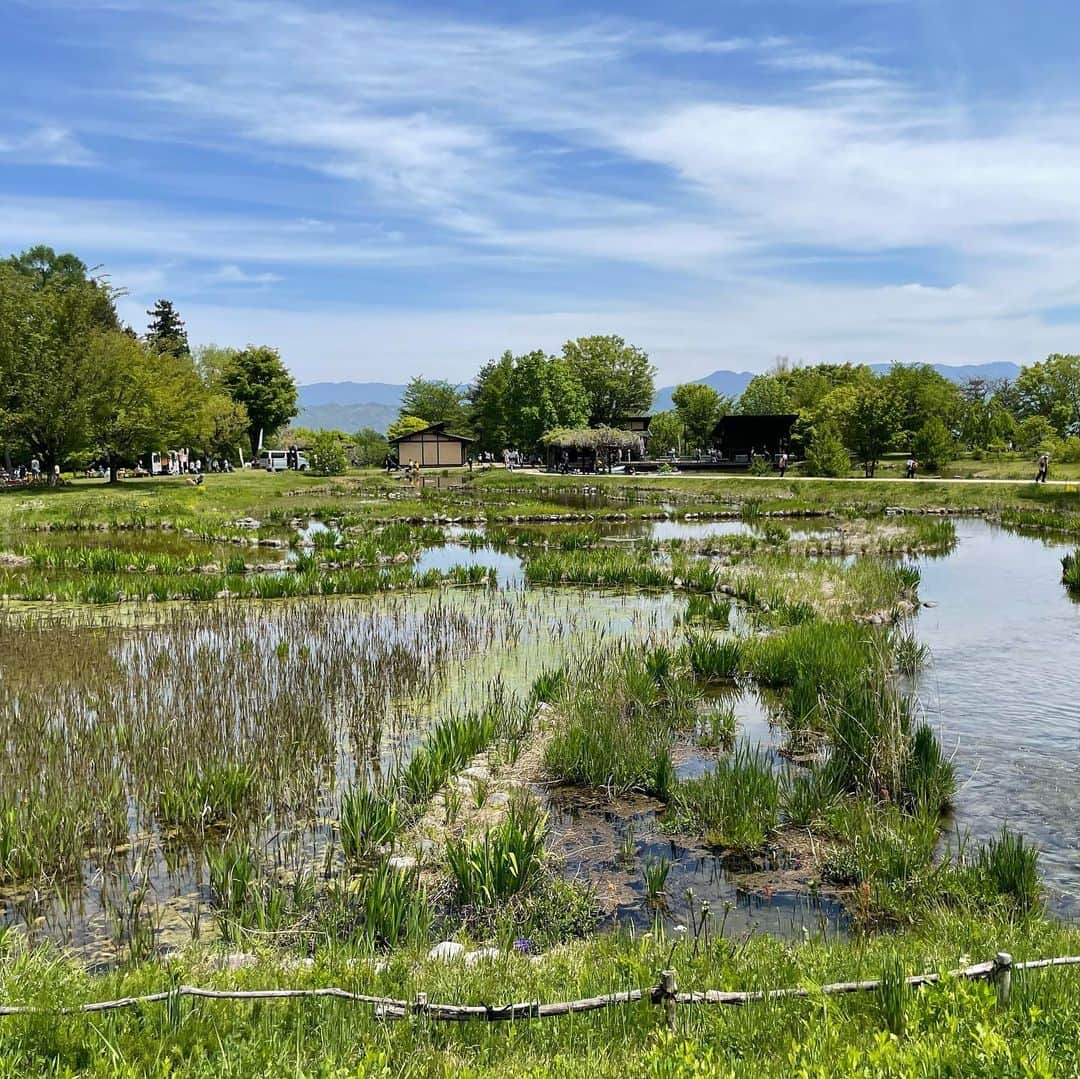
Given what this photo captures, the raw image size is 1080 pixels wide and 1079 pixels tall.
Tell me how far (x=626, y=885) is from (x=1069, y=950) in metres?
3.11

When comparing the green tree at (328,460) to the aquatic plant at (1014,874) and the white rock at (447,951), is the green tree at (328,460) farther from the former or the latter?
the aquatic plant at (1014,874)

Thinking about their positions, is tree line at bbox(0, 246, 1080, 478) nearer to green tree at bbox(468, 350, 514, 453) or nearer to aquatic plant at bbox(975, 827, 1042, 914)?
green tree at bbox(468, 350, 514, 453)

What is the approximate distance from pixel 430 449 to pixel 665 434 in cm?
3098

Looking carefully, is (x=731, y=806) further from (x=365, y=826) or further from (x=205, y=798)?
(x=205, y=798)

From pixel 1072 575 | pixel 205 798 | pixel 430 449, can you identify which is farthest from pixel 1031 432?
pixel 205 798

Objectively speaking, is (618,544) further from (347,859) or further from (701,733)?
(347,859)

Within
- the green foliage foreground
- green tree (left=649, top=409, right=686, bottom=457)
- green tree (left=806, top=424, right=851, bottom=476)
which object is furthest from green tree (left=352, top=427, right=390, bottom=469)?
the green foliage foreground

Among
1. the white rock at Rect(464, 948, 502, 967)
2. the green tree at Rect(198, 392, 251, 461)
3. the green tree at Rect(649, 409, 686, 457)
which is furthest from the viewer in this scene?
the green tree at Rect(649, 409, 686, 457)

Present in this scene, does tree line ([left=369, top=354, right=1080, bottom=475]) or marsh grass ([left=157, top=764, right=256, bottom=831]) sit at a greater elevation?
tree line ([left=369, top=354, right=1080, bottom=475])

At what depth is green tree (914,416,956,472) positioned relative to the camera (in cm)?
5738

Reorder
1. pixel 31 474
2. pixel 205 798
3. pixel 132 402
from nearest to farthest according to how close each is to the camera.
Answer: pixel 205 798, pixel 132 402, pixel 31 474

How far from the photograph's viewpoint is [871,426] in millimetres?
61938

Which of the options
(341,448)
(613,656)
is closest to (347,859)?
(613,656)

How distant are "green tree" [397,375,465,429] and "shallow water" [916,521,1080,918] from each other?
95.2 meters
